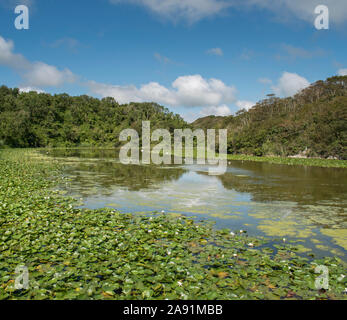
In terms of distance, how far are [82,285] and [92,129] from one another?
77.6 metres

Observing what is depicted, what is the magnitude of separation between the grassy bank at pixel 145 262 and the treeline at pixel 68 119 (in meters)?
49.6

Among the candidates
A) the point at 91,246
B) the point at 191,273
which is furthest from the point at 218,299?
the point at 91,246

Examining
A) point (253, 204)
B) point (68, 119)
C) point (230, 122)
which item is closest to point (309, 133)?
point (230, 122)

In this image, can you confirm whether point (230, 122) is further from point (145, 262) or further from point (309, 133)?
point (145, 262)

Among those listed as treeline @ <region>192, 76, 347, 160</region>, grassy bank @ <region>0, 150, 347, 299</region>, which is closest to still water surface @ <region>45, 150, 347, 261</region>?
grassy bank @ <region>0, 150, 347, 299</region>

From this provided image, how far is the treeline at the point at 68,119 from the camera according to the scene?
176 feet

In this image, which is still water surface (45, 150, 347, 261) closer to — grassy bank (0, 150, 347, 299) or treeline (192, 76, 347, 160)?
grassy bank (0, 150, 347, 299)

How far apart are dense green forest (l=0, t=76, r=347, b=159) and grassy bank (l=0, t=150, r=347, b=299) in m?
27.4

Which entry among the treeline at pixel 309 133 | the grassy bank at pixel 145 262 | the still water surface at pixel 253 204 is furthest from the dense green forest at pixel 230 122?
the grassy bank at pixel 145 262

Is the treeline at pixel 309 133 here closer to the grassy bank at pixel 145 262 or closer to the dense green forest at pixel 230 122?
the dense green forest at pixel 230 122

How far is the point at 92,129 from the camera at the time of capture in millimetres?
77500

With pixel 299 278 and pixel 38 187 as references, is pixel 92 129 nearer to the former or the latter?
pixel 38 187
